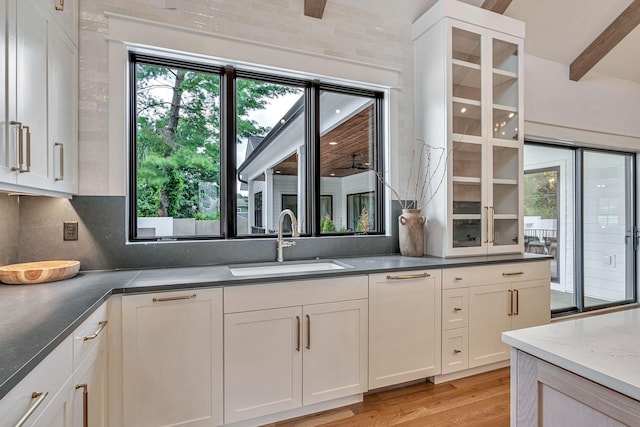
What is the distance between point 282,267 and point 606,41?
404 cm

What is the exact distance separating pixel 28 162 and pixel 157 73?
1.20 metres

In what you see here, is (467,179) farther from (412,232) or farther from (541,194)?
(541,194)

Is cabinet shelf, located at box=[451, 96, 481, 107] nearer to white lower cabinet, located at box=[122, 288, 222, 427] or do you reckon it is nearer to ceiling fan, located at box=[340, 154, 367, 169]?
ceiling fan, located at box=[340, 154, 367, 169]

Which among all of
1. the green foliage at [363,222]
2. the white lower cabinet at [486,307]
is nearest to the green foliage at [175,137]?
the green foliage at [363,222]

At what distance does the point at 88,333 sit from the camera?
53.8 inches

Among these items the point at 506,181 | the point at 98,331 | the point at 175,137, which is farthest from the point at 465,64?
the point at 98,331

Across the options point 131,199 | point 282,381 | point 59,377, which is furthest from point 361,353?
point 131,199

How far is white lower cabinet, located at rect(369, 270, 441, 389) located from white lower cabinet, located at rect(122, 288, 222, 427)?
1.00m

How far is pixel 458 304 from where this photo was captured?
8.05 ft

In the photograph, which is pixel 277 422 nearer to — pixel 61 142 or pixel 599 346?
pixel 599 346

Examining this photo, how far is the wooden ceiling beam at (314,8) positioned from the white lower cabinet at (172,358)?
2.21 m

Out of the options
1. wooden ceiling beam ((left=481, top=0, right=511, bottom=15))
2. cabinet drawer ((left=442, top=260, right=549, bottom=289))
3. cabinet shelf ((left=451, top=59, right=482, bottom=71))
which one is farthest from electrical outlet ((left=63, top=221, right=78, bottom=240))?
wooden ceiling beam ((left=481, top=0, right=511, bottom=15))

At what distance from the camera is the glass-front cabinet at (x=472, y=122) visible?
8.89ft

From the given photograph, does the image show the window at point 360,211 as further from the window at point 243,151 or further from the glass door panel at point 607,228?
the glass door panel at point 607,228
